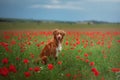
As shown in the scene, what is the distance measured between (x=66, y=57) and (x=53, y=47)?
0.55ft

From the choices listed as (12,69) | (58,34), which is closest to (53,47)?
(58,34)

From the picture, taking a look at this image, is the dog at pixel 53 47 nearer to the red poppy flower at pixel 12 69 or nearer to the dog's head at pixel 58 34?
the dog's head at pixel 58 34

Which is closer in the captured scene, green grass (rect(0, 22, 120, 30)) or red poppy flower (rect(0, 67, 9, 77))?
red poppy flower (rect(0, 67, 9, 77))

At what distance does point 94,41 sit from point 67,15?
0.38 m

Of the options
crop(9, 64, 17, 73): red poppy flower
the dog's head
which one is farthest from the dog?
crop(9, 64, 17, 73): red poppy flower

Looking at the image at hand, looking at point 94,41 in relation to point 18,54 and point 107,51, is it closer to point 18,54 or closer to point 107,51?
point 107,51

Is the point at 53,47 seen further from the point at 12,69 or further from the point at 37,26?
the point at 12,69

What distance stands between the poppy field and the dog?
1.2 inches

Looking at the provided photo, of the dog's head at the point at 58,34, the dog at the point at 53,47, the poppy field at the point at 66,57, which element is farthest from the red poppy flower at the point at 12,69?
the dog's head at the point at 58,34

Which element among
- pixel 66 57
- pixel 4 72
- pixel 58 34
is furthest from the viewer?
pixel 66 57

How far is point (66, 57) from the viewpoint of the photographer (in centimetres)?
251

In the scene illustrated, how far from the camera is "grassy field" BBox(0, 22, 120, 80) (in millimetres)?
2299

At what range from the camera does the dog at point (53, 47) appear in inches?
93.2

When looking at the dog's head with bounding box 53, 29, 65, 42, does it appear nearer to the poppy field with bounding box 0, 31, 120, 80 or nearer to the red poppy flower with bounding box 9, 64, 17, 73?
the poppy field with bounding box 0, 31, 120, 80
